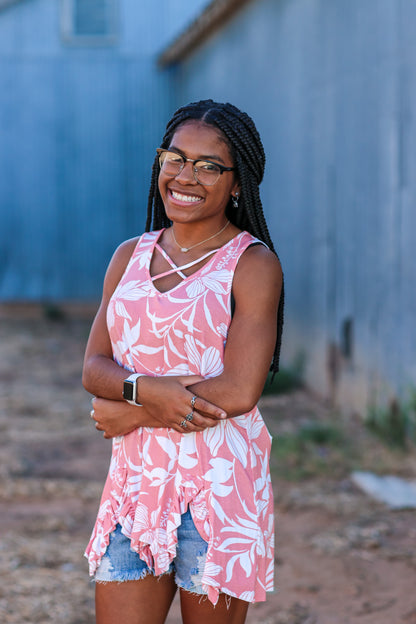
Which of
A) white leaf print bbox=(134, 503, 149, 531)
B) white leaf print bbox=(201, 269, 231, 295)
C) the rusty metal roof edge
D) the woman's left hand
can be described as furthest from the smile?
the rusty metal roof edge

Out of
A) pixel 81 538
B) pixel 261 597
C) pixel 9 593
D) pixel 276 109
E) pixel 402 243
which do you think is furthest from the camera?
pixel 276 109

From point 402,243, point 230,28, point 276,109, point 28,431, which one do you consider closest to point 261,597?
point 402,243

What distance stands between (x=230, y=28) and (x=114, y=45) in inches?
157

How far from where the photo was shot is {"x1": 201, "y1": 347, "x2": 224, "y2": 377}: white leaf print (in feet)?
7.02

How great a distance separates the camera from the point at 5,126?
1408 centimetres

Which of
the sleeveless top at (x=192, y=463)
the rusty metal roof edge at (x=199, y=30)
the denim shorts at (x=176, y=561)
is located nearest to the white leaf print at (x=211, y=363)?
the sleeveless top at (x=192, y=463)

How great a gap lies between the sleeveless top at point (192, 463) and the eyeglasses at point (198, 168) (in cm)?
19

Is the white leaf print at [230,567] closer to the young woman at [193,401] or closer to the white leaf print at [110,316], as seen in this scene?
the young woman at [193,401]

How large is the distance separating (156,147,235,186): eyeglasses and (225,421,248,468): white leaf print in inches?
26.4

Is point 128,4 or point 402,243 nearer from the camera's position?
point 402,243

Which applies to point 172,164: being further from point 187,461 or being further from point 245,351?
point 187,461

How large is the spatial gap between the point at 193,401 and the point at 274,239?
7407 millimetres

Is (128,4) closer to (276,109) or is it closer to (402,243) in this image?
(276,109)

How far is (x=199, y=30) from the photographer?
37.8ft
